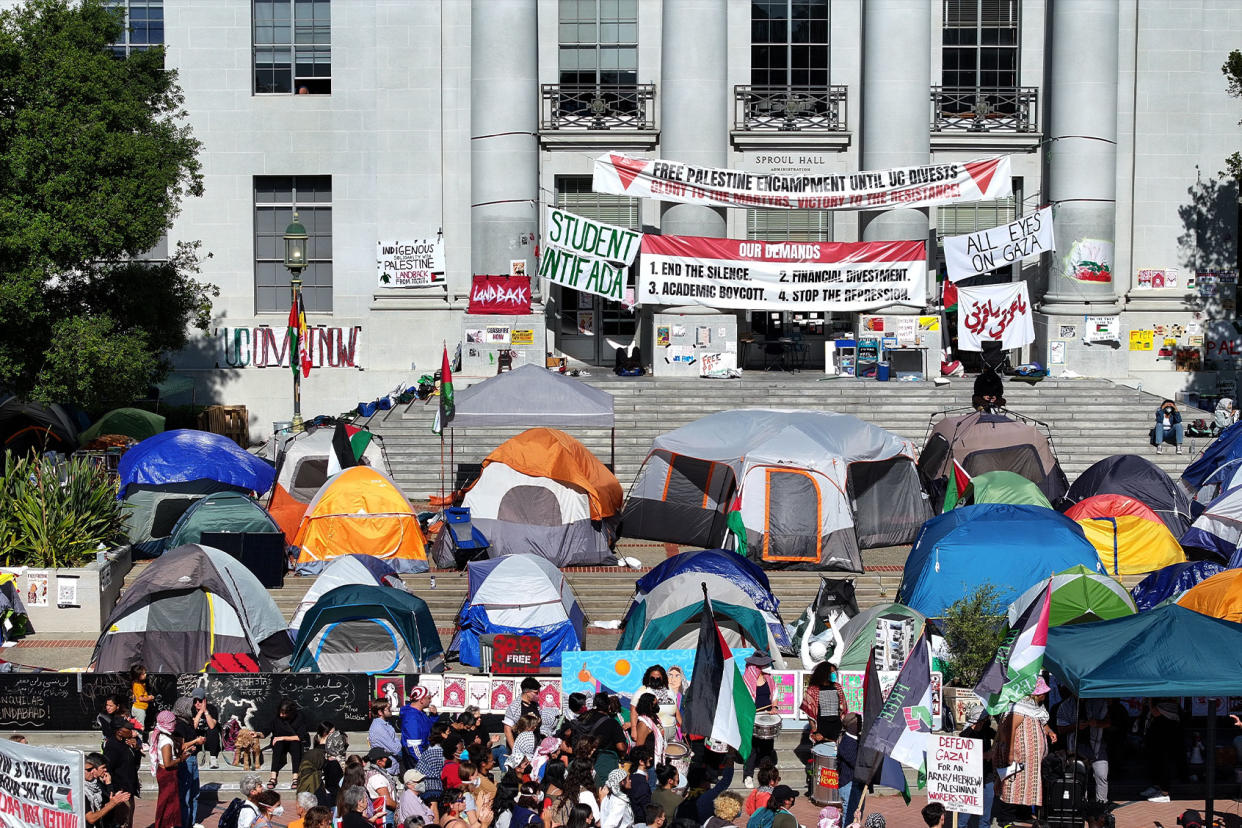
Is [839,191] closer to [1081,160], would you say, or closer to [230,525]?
[1081,160]

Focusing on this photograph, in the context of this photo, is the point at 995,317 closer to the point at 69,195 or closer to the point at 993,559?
the point at 993,559

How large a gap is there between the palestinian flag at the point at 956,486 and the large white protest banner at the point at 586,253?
1187 centimetres

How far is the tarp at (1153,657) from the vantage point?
16.4 meters

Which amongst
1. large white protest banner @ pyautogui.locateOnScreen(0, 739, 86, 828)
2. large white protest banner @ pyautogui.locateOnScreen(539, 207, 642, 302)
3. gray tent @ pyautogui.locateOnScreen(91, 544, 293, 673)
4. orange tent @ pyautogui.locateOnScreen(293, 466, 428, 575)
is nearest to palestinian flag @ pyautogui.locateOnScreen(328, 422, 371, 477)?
orange tent @ pyautogui.locateOnScreen(293, 466, 428, 575)

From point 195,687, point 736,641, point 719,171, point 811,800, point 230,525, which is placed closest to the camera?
point 811,800

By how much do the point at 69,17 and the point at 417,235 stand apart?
443 inches

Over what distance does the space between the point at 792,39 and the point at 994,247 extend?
6.83 meters

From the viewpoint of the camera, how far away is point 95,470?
26.4m

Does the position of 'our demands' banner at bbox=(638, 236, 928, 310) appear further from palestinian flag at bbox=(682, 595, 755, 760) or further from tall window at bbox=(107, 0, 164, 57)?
palestinian flag at bbox=(682, 595, 755, 760)

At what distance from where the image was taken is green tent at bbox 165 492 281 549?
81.8 ft

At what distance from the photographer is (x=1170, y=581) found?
72.6 ft

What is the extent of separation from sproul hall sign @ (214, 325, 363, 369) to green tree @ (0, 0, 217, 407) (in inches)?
330

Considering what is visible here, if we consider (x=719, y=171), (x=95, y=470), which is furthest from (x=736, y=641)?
(x=719, y=171)

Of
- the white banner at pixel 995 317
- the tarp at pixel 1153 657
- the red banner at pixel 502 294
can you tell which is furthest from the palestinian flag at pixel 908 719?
the red banner at pixel 502 294
